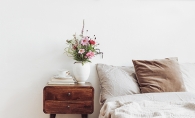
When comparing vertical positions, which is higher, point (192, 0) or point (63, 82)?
point (192, 0)

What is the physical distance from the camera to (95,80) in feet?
9.96

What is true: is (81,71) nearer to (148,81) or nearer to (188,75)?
(148,81)

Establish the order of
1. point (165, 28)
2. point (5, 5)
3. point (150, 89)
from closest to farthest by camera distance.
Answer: point (150, 89)
point (5, 5)
point (165, 28)

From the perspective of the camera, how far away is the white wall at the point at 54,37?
2936mm

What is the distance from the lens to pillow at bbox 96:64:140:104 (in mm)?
2719

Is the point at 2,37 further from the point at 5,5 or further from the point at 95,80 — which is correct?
the point at 95,80

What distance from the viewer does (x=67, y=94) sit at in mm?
2605

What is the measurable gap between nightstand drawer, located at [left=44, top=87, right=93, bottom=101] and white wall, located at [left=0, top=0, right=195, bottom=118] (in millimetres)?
399

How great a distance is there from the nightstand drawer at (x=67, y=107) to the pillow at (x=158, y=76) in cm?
57

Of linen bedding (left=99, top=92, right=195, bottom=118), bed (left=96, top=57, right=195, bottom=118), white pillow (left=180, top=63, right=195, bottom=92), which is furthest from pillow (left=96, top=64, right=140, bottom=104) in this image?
white pillow (left=180, top=63, right=195, bottom=92)

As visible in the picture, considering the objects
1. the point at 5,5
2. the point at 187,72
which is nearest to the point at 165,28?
the point at 187,72

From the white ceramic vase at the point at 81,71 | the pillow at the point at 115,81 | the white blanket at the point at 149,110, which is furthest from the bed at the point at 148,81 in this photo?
the white blanket at the point at 149,110

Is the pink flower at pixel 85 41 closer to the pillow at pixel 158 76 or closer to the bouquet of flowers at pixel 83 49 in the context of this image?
the bouquet of flowers at pixel 83 49

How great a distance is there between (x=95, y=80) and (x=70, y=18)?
726 mm
